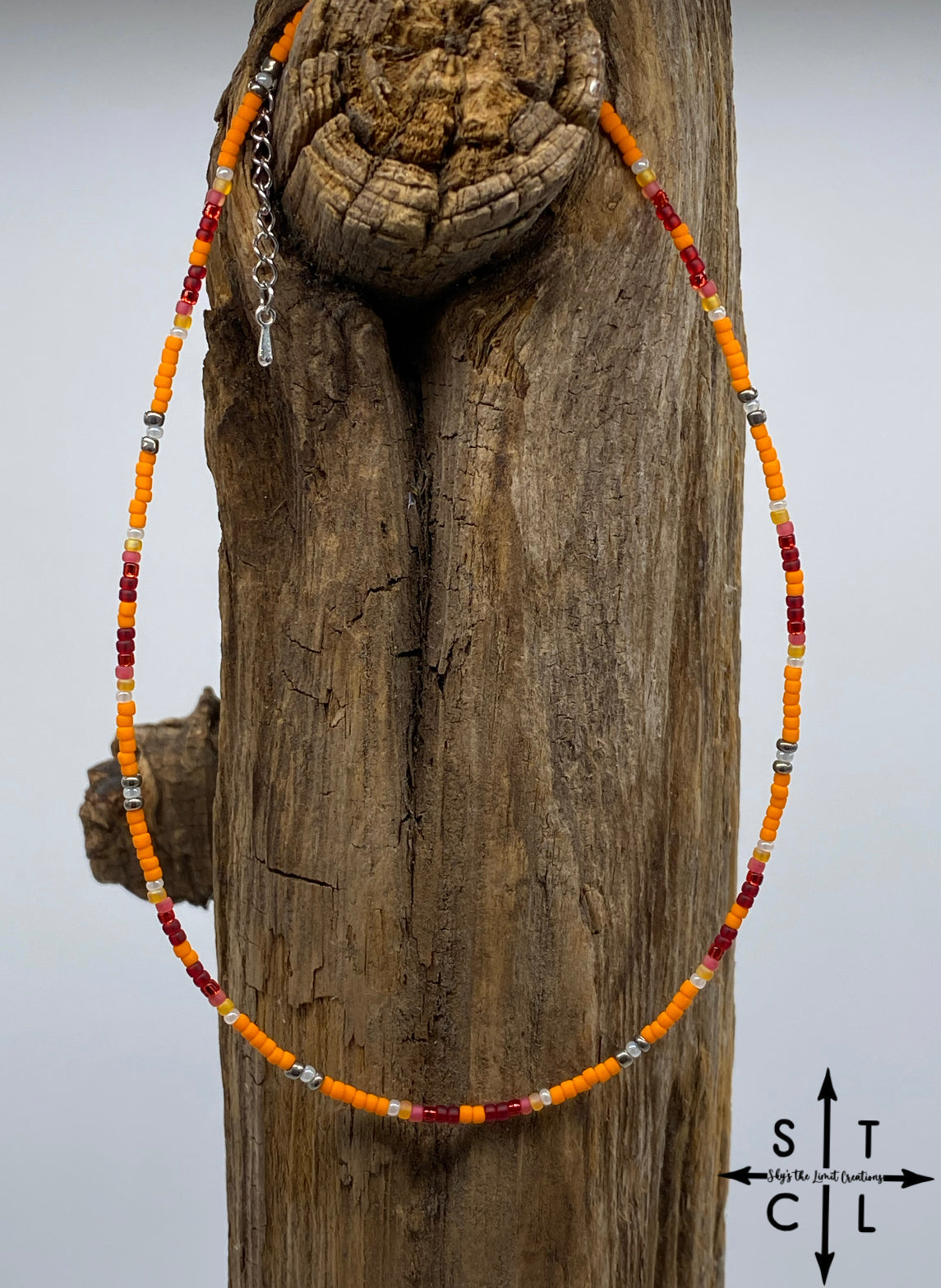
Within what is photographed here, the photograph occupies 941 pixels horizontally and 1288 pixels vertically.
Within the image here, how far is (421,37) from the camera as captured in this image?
104 cm

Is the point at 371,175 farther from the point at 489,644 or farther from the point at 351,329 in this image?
the point at 489,644

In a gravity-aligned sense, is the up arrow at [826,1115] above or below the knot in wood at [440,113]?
below

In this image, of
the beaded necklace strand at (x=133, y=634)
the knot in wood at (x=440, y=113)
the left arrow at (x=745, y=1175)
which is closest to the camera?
the knot in wood at (x=440, y=113)

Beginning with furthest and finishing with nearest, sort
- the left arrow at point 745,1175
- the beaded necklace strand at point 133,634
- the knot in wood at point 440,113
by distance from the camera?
the left arrow at point 745,1175 < the beaded necklace strand at point 133,634 < the knot in wood at point 440,113

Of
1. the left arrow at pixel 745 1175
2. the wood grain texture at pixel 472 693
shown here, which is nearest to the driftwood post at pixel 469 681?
the wood grain texture at pixel 472 693

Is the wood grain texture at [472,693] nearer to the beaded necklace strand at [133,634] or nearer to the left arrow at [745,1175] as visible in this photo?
the beaded necklace strand at [133,634]

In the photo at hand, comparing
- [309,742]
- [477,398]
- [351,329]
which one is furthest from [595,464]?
[309,742]

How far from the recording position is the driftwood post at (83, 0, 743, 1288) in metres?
1.16

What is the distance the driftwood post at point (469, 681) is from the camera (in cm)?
116

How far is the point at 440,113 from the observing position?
103cm

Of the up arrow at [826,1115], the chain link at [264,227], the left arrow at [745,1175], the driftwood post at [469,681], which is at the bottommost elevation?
the left arrow at [745,1175]

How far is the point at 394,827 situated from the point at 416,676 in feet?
0.44

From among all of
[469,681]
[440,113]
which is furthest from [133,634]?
[440,113]

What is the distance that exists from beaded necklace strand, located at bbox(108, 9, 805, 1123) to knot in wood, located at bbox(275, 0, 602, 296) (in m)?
0.09
